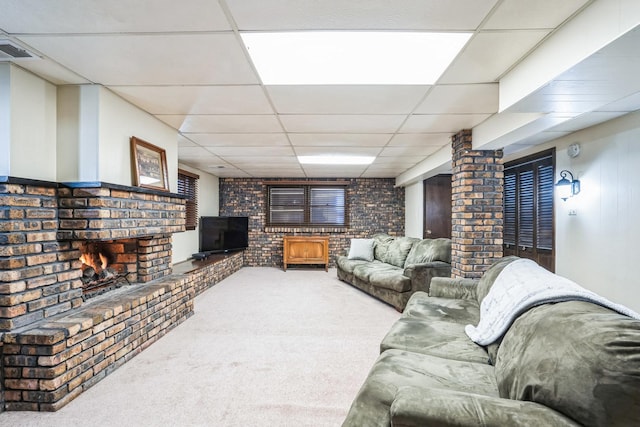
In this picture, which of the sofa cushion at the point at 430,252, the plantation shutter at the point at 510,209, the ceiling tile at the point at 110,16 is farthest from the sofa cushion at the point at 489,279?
the plantation shutter at the point at 510,209

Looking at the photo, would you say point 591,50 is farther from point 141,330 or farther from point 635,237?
point 141,330

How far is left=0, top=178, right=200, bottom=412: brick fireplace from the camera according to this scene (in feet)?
6.37

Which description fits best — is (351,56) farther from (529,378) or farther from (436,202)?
(436,202)

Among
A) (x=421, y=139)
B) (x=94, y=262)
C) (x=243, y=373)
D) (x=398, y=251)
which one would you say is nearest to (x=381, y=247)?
(x=398, y=251)

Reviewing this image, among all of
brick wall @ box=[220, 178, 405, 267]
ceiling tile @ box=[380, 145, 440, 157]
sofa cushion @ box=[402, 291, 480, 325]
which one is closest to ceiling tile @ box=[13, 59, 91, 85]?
sofa cushion @ box=[402, 291, 480, 325]

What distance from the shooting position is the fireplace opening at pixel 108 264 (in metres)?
2.88

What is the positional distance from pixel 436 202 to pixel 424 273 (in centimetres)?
278

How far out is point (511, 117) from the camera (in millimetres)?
2902

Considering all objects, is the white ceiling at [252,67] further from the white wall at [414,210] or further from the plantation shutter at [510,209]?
the white wall at [414,210]

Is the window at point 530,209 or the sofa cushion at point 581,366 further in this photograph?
the window at point 530,209

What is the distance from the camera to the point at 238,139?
159 inches

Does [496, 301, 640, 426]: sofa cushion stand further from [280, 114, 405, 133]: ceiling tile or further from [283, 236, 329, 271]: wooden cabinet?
[283, 236, 329, 271]: wooden cabinet

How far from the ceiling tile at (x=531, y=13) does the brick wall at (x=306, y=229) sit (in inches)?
235

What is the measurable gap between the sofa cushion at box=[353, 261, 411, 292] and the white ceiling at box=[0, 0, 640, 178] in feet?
6.08
